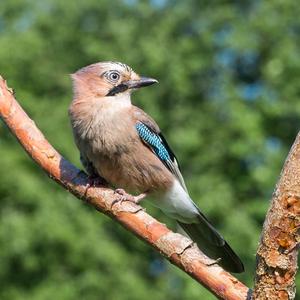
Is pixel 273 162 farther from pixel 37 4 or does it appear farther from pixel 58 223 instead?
pixel 37 4

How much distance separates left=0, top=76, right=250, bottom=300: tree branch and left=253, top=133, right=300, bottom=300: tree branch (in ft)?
0.96

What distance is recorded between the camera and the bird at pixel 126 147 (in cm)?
715

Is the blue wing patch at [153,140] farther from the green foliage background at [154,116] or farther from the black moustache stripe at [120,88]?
the green foliage background at [154,116]

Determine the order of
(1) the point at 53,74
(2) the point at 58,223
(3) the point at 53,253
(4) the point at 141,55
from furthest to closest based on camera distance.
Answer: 1. (1) the point at 53,74
2. (4) the point at 141,55
3. (3) the point at 53,253
4. (2) the point at 58,223

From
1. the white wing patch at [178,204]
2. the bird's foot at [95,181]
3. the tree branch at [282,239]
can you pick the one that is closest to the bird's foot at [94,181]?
the bird's foot at [95,181]

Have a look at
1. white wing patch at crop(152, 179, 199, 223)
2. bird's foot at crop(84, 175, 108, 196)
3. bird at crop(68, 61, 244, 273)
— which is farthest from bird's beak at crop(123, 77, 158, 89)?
bird's foot at crop(84, 175, 108, 196)

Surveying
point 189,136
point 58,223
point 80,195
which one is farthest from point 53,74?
point 80,195

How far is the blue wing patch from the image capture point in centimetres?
744

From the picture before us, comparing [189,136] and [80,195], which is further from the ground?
[80,195]

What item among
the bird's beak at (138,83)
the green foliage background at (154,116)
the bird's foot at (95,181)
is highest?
the bird's beak at (138,83)

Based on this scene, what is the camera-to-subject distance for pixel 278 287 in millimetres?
4867

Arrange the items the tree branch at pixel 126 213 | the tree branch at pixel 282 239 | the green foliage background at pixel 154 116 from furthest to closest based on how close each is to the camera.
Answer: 1. the green foliage background at pixel 154 116
2. the tree branch at pixel 126 213
3. the tree branch at pixel 282 239

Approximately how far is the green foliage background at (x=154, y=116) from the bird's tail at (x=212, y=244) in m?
6.69

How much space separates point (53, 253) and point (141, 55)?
419 cm
